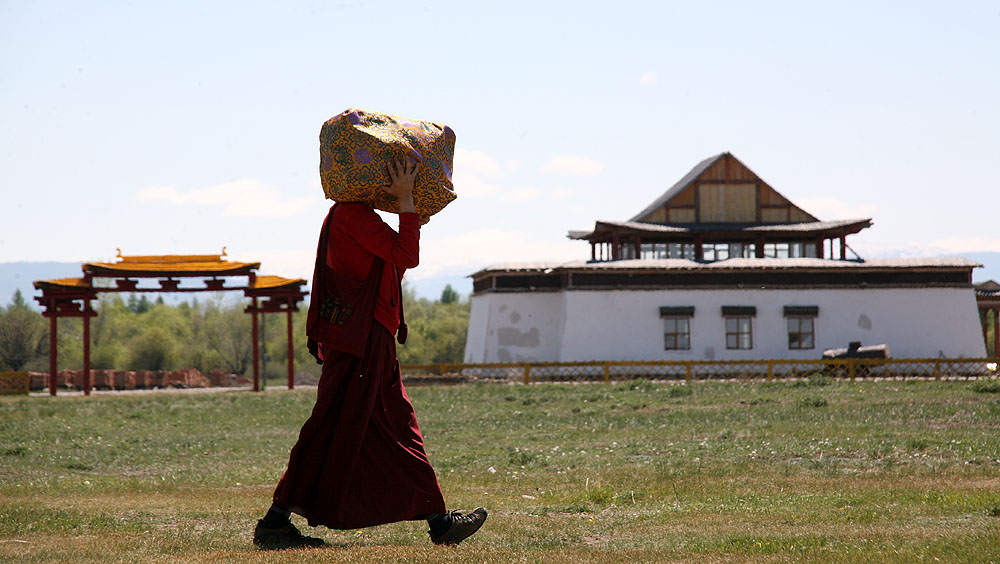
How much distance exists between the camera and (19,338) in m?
64.3

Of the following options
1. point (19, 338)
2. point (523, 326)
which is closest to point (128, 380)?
point (523, 326)

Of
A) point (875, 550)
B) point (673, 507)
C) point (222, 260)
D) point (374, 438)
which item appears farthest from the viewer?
point (222, 260)

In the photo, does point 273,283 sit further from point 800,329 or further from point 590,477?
point 590,477

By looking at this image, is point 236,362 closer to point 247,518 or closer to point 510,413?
point 510,413

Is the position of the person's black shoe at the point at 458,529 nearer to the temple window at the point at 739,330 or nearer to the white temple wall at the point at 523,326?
the temple window at the point at 739,330

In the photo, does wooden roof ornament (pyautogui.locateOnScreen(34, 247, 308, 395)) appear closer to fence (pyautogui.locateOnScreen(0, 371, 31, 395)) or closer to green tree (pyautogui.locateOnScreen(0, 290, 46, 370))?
fence (pyautogui.locateOnScreen(0, 371, 31, 395))

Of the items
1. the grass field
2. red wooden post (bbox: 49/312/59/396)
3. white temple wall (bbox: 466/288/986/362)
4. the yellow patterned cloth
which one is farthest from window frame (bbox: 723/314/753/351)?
the yellow patterned cloth

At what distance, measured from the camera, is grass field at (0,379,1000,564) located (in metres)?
6.74

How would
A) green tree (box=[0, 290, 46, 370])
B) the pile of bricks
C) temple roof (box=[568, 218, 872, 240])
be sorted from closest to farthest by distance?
temple roof (box=[568, 218, 872, 240]), the pile of bricks, green tree (box=[0, 290, 46, 370])

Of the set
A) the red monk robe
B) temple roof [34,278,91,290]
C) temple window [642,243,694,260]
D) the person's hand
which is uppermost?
temple window [642,243,694,260]

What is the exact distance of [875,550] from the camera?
20.7 ft

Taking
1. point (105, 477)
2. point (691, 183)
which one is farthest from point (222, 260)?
point (105, 477)

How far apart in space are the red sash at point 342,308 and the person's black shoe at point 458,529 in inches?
50.4

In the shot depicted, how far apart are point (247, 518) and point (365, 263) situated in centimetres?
293
